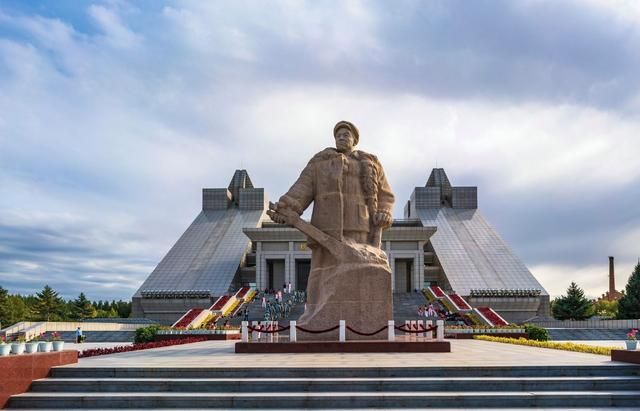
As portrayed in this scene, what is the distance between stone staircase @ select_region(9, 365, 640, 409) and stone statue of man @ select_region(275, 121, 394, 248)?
533 cm

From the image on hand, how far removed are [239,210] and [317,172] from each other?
159 feet

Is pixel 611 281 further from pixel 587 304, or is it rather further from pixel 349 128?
pixel 349 128

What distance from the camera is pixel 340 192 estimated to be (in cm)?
1448

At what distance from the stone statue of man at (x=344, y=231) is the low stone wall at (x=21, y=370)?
5650 mm

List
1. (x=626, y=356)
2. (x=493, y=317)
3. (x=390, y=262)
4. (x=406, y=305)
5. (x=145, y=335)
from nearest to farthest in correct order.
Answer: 1. (x=626, y=356)
2. (x=145, y=335)
3. (x=493, y=317)
4. (x=406, y=305)
5. (x=390, y=262)

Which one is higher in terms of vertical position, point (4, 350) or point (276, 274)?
point (276, 274)

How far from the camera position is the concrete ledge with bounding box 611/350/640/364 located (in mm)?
10344

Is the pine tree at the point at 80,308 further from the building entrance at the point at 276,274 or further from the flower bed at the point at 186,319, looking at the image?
the flower bed at the point at 186,319

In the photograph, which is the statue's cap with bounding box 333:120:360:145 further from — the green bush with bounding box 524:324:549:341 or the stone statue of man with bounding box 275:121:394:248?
the green bush with bounding box 524:324:549:341

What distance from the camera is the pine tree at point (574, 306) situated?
4006cm

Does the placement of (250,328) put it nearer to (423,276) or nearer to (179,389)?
(179,389)

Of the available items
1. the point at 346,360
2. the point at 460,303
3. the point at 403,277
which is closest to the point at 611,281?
the point at 403,277

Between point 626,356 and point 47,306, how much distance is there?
50000mm

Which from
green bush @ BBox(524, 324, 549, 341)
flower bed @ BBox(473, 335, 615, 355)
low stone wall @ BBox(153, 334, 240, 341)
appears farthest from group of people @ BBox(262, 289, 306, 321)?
flower bed @ BBox(473, 335, 615, 355)
